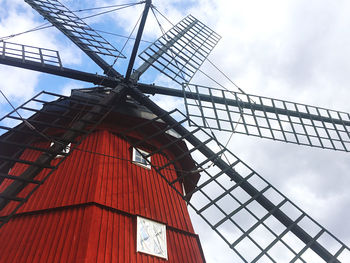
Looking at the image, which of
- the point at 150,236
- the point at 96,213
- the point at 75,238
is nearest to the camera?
the point at 75,238

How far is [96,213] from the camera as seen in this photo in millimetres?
5484

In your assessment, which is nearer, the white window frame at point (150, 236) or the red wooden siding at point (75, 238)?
the red wooden siding at point (75, 238)

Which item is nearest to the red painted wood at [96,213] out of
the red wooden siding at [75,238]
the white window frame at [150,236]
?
the red wooden siding at [75,238]

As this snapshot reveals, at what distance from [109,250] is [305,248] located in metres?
3.76

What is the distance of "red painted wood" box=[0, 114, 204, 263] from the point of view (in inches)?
198

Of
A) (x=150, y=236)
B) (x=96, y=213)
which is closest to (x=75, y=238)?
(x=96, y=213)

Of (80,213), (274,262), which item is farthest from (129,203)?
(274,262)

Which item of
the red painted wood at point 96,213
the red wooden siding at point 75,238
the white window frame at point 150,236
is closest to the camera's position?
the red wooden siding at point 75,238

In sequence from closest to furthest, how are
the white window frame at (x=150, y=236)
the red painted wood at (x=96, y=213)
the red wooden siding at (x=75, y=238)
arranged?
1. the red wooden siding at (x=75, y=238)
2. the red painted wood at (x=96, y=213)
3. the white window frame at (x=150, y=236)

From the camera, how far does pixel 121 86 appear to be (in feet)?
26.4

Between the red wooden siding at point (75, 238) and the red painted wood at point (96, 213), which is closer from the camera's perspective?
the red wooden siding at point (75, 238)

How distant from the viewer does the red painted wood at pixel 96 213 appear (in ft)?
16.5

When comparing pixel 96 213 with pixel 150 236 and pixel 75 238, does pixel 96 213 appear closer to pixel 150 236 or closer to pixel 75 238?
pixel 75 238

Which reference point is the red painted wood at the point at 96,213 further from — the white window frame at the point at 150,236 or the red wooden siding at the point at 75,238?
the white window frame at the point at 150,236
